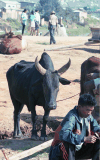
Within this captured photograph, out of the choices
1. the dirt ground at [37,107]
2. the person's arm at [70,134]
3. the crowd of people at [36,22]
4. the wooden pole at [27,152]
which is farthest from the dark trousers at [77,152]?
the crowd of people at [36,22]

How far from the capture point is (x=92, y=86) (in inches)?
193

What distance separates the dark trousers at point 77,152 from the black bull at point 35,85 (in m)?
1.22

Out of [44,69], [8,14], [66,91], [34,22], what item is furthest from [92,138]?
[8,14]

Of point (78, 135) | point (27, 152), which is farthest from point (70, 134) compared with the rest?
point (27, 152)

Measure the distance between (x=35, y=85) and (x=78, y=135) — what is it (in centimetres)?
191

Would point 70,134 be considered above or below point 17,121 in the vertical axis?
above

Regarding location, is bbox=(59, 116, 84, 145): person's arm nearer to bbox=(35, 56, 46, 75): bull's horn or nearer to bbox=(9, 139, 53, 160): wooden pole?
bbox=(9, 139, 53, 160): wooden pole

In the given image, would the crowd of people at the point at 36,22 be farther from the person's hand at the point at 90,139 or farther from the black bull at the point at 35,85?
the person's hand at the point at 90,139

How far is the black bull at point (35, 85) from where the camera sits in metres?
4.75

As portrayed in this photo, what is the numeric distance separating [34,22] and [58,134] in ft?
55.1

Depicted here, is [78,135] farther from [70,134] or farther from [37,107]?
[37,107]

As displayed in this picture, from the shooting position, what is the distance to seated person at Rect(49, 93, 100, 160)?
324cm

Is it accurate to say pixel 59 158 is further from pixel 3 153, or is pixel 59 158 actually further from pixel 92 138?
pixel 3 153

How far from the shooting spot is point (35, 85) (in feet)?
16.3
